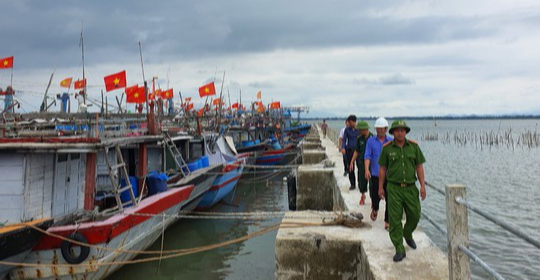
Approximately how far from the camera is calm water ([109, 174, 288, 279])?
8.75 m

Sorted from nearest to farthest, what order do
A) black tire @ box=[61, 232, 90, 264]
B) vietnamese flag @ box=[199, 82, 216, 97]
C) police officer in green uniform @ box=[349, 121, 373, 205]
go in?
black tire @ box=[61, 232, 90, 264] → police officer in green uniform @ box=[349, 121, 373, 205] → vietnamese flag @ box=[199, 82, 216, 97]

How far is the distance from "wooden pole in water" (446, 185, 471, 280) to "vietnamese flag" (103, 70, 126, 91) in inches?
515

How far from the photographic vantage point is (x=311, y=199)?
10102 millimetres

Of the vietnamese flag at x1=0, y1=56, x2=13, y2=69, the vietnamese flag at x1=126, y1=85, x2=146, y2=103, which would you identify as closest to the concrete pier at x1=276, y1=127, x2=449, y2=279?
the vietnamese flag at x1=126, y1=85, x2=146, y2=103

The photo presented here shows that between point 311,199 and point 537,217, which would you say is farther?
point 537,217

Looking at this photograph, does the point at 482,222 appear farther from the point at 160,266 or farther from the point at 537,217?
the point at 160,266

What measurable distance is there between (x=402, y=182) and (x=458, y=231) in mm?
1045

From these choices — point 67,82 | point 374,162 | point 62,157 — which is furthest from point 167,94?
point 374,162

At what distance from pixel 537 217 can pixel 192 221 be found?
1173 cm

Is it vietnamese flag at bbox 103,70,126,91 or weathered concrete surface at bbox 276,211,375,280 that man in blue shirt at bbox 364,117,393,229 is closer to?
weathered concrete surface at bbox 276,211,375,280

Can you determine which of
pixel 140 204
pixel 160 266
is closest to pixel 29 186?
pixel 140 204

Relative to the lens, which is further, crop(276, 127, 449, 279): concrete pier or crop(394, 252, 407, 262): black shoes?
crop(394, 252, 407, 262): black shoes

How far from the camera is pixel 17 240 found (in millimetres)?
5867

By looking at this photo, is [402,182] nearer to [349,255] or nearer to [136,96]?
[349,255]
